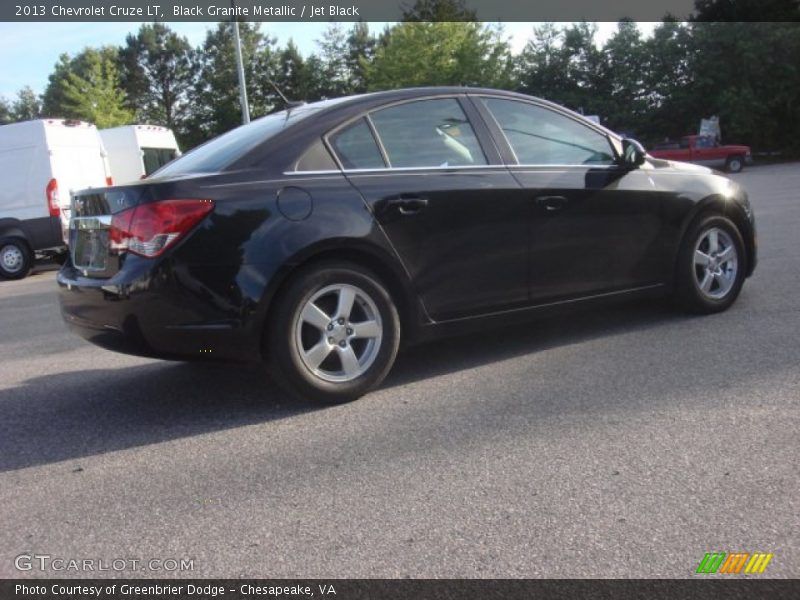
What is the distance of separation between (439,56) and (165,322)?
36.9 metres

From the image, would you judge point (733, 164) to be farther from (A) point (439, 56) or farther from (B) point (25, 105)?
(B) point (25, 105)

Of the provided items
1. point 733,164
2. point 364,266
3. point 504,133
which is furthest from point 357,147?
point 733,164

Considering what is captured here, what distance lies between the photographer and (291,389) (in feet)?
12.9

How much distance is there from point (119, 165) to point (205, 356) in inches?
616

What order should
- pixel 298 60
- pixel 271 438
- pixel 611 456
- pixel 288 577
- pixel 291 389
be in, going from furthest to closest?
pixel 298 60 < pixel 291 389 < pixel 271 438 < pixel 611 456 < pixel 288 577

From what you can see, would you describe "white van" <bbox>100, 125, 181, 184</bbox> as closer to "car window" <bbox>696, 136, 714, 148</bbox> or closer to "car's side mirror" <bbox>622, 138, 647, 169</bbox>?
"car's side mirror" <bbox>622, 138, 647, 169</bbox>

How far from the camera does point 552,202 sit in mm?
4695

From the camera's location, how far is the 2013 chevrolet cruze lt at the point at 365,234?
148 inches

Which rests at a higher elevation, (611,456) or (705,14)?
(705,14)

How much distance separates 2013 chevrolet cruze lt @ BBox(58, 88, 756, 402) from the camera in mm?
3760

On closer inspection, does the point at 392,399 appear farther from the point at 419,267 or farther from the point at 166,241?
the point at 166,241

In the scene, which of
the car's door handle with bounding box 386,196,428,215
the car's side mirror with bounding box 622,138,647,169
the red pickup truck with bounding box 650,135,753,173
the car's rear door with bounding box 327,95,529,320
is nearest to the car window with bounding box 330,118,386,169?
the car's rear door with bounding box 327,95,529,320

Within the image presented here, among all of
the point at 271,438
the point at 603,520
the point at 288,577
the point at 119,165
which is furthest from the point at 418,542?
the point at 119,165

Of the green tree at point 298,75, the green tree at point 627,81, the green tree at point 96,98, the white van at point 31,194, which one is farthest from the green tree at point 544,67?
the white van at point 31,194
